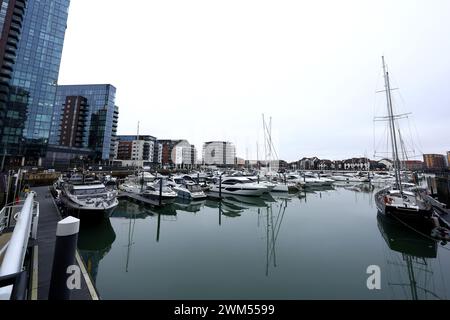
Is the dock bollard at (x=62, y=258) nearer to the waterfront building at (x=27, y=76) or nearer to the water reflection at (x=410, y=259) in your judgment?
the water reflection at (x=410, y=259)

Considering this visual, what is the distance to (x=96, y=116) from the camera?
87125mm

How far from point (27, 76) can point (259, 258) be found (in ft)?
284

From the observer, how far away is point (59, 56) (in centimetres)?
6706

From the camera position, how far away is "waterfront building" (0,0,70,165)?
54219 mm

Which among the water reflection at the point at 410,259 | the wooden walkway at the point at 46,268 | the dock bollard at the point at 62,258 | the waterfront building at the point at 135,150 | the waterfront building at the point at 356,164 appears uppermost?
the waterfront building at the point at 135,150

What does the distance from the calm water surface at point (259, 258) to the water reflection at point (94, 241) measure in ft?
0.17

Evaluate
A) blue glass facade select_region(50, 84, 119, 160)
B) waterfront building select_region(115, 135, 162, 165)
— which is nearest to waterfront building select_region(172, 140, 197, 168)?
waterfront building select_region(115, 135, 162, 165)

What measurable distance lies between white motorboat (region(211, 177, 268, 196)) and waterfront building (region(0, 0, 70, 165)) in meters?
61.4

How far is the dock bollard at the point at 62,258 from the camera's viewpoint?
3.73m

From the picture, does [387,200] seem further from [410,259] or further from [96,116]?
[96,116]

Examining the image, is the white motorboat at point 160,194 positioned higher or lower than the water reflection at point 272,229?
higher

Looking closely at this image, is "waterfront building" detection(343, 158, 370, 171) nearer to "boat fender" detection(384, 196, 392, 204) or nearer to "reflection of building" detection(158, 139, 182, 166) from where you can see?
"reflection of building" detection(158, 139, 182, 166)

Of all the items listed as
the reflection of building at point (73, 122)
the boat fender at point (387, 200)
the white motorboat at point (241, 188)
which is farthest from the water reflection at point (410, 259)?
the reflection of building at point (73, 122)
